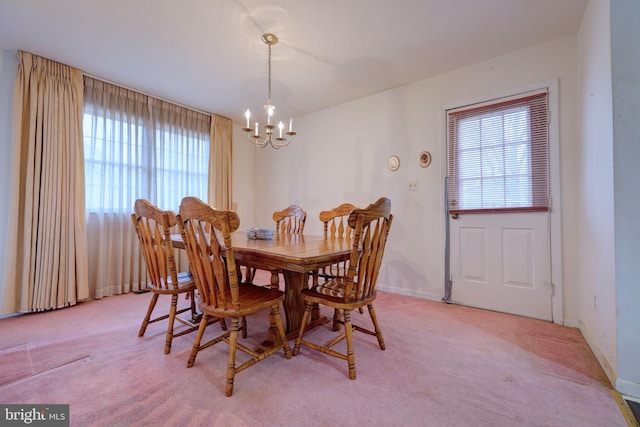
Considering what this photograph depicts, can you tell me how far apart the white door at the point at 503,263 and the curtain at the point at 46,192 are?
3.94m

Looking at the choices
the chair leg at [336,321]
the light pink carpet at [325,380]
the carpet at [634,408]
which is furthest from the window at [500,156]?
the chair leg at [336,321]

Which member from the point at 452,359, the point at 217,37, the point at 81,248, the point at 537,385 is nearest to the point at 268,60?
the point at 217,37

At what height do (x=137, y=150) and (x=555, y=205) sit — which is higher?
(x=137, y=150)

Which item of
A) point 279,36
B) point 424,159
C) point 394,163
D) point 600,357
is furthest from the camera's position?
point 394,163

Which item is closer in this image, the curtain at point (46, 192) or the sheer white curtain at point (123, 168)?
the curtain at point (46, 192)

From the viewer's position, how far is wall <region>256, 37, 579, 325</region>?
228cm

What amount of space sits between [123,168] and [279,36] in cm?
241

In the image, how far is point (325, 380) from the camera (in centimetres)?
146

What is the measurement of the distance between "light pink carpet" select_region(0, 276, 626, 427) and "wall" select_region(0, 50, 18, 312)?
0.83 metres

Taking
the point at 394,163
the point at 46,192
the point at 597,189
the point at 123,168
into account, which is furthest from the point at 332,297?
the point at 123,168

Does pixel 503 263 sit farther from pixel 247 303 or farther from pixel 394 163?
pixel 247 303

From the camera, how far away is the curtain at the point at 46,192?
8.04 feet

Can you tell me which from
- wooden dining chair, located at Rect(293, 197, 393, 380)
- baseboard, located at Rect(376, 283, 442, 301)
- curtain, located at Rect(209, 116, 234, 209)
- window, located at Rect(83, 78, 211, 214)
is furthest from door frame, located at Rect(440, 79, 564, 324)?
window, located at Rect(83, 78, 211, 214)

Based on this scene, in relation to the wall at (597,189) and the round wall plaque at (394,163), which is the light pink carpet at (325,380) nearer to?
the wall at (597,189)
